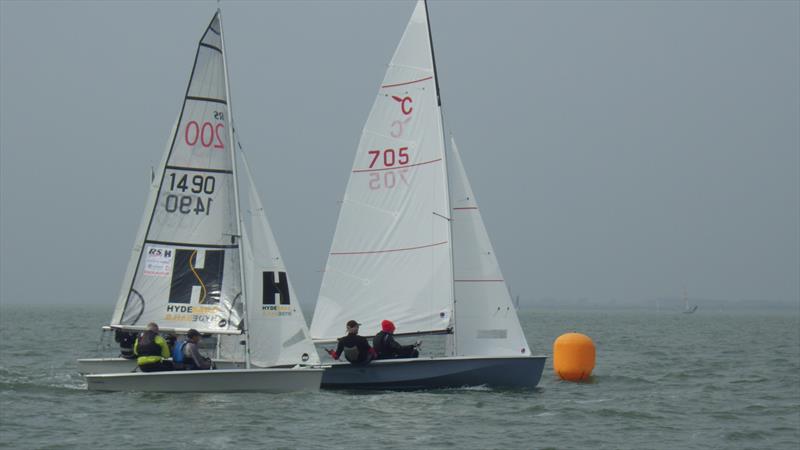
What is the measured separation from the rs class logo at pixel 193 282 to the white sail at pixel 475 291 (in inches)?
194

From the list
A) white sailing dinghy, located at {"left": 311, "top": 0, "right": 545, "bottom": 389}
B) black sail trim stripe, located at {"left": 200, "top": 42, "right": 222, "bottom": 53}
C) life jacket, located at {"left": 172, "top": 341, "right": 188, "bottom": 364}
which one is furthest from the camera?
white sailing dinghy, located at {"left": 311, "top": 0, "right": 545, "bottom": 389}

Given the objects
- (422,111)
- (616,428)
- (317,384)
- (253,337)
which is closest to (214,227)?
(253,337)

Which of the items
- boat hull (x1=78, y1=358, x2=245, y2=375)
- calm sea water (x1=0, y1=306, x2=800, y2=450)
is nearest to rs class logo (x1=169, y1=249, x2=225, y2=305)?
boat hull (x1=78, y1=358, x2=245, y2=375)

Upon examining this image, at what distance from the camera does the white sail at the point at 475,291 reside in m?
23.1

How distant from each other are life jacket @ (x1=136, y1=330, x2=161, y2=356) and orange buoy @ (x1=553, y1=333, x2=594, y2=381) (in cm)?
959

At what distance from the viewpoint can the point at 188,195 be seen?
21141mm

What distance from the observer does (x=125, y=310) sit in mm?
21188

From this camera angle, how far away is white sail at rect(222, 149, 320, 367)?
A: 2106 centimetres

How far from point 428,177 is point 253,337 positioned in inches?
201

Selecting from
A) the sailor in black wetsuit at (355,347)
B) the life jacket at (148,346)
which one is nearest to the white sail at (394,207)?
the sailor in black wetsuit at (355,347)

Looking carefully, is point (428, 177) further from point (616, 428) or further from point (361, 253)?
point (616, 428)

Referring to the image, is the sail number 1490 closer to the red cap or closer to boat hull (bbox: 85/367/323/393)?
boat hull (bbox: 85/367/323/393)

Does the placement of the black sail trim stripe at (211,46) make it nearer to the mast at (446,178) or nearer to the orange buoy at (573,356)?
the mast at (446,178)

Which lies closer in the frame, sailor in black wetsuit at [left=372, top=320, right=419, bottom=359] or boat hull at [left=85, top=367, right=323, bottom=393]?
boat hull at [left=85, top=367, right=323, bottom=393]
